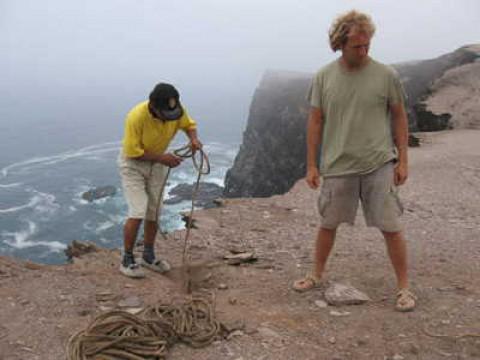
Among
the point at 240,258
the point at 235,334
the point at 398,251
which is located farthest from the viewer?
the point at 240,258

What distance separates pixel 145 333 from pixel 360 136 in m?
1.98

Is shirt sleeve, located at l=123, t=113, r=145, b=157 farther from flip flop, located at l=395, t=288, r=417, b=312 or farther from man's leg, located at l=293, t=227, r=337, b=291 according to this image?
flip flop, located at l=395, t=288, r=417, b=312

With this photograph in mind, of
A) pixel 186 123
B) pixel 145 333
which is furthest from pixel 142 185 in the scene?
pixel 145 333

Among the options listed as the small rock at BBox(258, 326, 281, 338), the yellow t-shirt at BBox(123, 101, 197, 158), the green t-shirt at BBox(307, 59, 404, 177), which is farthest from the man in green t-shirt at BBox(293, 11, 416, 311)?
the yellow t-shirt at BBox(123, 101, 197, 158)

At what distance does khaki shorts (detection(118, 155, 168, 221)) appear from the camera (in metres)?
4.97

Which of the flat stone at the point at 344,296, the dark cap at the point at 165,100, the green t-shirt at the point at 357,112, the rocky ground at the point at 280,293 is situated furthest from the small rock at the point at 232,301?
the dark cap at the point at 165,100

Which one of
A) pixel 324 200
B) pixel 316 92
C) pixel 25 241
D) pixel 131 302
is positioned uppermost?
pixel 316 92

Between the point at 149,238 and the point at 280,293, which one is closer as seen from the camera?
the point at 280,293

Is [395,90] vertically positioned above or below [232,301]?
above

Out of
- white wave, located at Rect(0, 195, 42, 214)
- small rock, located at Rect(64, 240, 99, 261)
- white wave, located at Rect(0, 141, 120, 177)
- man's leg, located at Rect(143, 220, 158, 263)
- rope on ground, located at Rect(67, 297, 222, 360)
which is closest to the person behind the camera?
rope on ground, located at Rect(67, 297, 222, 360)

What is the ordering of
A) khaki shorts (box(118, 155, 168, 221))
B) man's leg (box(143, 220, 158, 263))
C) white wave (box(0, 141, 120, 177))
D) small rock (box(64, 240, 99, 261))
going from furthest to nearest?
white wave (box(0, 141, 120, 177))
small rock (box(64, 240, 99, 261))
man's leg (box(143, 220, 158, 263))
khaki shorts (box(118, 155, 168, 221))

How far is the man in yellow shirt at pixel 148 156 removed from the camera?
15.6 feet

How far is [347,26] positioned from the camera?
382 centimetres

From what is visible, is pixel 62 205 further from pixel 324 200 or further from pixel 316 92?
pixel 316 92
